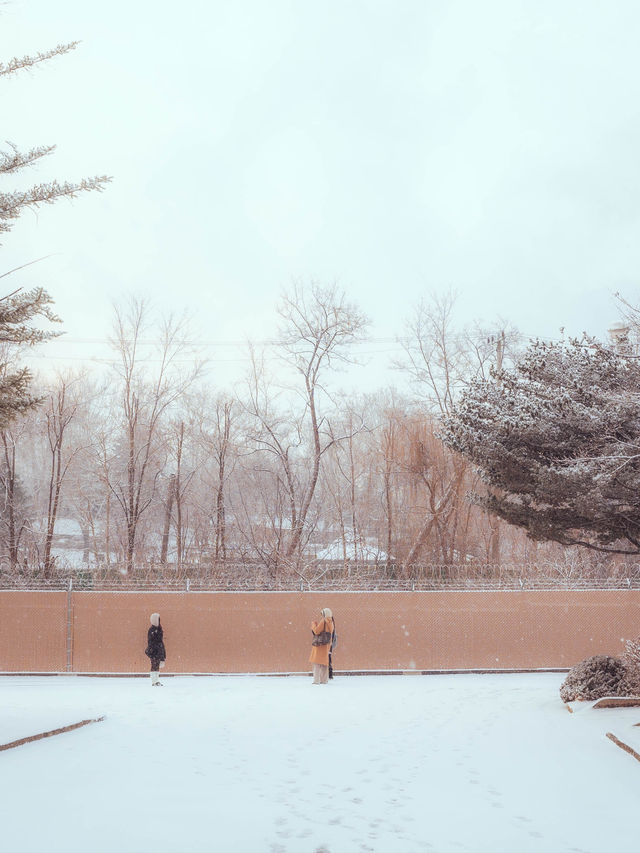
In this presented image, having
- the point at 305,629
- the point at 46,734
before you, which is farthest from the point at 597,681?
the point at 46,734

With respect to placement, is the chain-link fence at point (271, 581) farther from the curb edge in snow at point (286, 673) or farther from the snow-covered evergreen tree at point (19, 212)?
the snow-covered evergreen tree at point (19, 212)

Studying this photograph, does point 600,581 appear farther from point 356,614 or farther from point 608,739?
point 608,739

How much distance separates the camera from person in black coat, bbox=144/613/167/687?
765 inches

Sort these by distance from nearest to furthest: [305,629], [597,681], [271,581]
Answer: [597,681] < [305,629] < [271,581]

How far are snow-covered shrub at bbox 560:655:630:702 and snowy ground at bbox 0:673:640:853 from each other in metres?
0.53

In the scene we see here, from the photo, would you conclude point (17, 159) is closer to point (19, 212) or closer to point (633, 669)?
point (19, 212)

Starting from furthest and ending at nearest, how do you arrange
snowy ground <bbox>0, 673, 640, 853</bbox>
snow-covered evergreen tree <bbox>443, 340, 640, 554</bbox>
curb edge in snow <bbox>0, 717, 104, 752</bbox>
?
snow-covered evergreen tree <bbox>443, 340, 640, 554</bbox> → curb edge in snow <bbox>0, 717, 104, 752</bbox> → snowy ground <bbox>0, 673, 640, 853</bbox>

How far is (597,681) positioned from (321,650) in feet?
22.1

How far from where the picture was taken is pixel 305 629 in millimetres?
21516

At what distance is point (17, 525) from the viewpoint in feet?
115

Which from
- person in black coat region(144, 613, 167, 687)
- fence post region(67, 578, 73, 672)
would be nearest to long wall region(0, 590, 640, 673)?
fence post region(67, 578, 73, 672)

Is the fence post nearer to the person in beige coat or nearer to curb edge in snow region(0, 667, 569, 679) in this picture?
curb edge in snow region(0, 667, 569, 679)

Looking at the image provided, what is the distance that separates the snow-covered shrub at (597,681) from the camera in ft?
48.0

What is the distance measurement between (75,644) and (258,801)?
1513 centimetres
